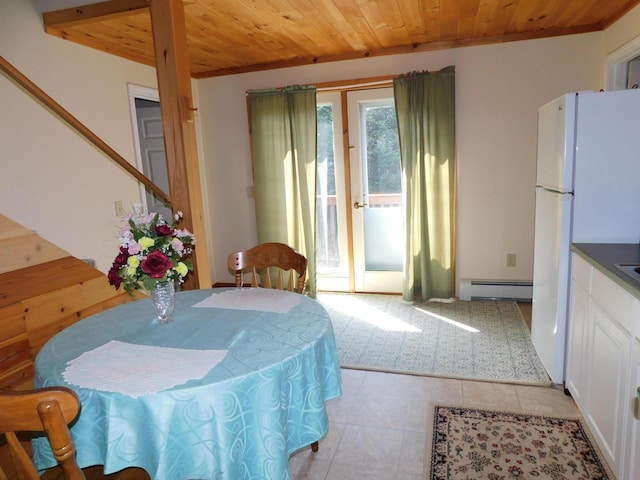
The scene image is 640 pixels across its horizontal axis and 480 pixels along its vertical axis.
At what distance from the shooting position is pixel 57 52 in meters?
2.95

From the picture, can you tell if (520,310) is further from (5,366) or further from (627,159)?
(5,366)

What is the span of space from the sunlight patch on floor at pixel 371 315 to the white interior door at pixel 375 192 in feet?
1.09

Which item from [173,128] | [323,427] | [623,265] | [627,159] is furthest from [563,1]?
[323,427]

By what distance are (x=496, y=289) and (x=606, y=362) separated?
88.2 inches

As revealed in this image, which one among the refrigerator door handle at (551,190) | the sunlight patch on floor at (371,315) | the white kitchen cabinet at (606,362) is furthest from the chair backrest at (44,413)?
the sunlight patch on floor at (371,315)

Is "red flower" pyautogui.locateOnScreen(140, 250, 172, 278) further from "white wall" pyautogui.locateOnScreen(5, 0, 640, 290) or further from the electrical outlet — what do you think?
the electrical outlet

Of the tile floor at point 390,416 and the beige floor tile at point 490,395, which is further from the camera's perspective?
the beige floor tile at point 490,395

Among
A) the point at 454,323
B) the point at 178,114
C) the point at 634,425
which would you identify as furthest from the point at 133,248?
the point at 454,323

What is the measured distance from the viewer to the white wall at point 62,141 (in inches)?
105

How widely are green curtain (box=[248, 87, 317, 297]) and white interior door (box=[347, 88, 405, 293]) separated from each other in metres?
0.41

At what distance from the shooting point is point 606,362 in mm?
1818

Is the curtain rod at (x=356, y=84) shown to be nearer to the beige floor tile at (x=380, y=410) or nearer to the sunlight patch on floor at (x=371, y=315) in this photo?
the sunlight patch on floor at (x=371, y=315)

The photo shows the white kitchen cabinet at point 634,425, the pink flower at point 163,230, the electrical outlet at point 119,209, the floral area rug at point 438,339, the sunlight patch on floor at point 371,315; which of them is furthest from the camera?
the sunlight patch on floor at point 371,315

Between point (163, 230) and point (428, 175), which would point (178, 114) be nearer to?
point (163, 230)
